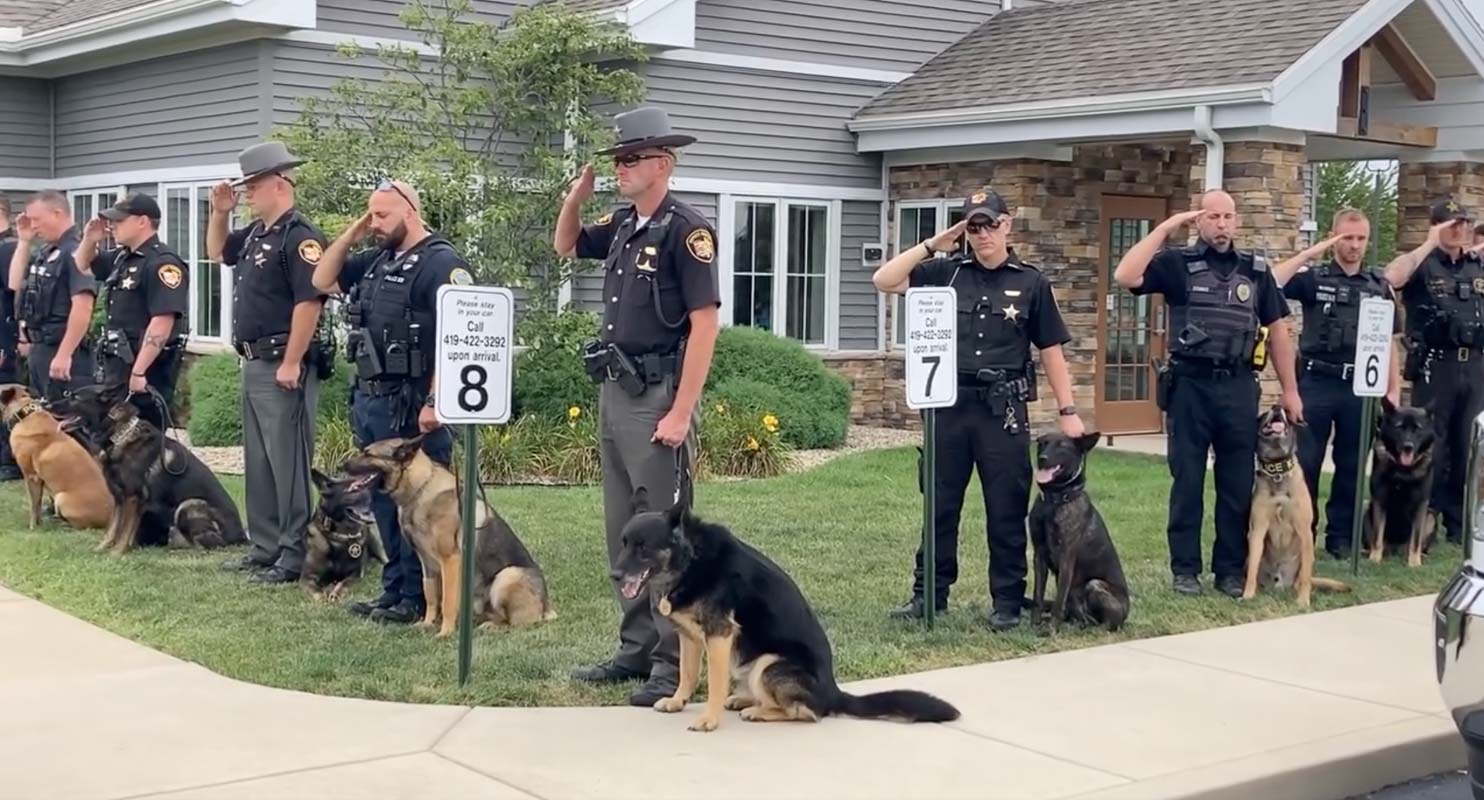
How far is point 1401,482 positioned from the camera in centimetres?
970

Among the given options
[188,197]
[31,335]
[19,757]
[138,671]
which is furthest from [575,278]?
[19,757]

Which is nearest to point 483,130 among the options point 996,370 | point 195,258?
point 195,258

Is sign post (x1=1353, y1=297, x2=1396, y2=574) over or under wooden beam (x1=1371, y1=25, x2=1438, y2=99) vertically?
under

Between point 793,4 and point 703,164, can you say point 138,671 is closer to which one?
point 703,164

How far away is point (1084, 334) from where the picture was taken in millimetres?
16203

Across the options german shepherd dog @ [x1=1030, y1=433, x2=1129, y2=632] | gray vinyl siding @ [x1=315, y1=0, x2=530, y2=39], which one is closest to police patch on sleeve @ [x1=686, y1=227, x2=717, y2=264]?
german shepherd dog @ [x1=1030, y1=433, x2=1129, y2=632]

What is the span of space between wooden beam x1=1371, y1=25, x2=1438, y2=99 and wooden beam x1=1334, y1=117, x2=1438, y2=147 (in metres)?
0.35

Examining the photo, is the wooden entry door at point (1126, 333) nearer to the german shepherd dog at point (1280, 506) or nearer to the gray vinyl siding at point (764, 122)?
the gray vinyl siding at point (764, 122)

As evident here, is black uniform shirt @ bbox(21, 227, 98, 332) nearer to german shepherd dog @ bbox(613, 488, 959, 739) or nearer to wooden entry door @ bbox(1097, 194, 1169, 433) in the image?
german shepherd dog @ bbox(613, 488, 959, 739)

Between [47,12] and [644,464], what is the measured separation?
540 inches

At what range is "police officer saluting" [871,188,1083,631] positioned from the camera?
745cm

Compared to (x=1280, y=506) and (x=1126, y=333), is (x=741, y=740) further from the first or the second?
(x=1126, y=333)

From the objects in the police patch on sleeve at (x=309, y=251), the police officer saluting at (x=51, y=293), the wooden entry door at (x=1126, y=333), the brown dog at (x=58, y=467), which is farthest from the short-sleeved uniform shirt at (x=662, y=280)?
the wooden entry door at (x=1126, y=333)

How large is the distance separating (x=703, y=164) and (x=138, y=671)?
10.4m
